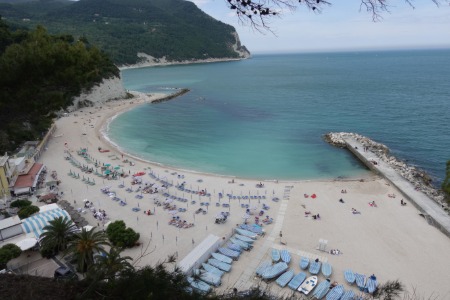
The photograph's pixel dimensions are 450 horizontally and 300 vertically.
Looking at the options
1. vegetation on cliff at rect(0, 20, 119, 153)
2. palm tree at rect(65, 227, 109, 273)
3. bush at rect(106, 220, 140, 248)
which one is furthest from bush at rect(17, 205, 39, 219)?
vegetation on cliff at rect(0, 20, 119, 153)

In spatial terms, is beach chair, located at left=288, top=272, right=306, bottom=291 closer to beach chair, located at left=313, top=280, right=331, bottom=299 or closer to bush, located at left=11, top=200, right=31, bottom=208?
beach chair, located at left=313, top=280, right=331, bottom=299

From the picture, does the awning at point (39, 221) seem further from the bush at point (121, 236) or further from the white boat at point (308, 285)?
the white boat at point (308, 285)

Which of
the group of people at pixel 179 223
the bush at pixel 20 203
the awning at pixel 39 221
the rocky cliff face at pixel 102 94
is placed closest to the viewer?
the awning at pixel 39 221

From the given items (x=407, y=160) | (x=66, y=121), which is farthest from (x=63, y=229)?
(x=66, y=121)

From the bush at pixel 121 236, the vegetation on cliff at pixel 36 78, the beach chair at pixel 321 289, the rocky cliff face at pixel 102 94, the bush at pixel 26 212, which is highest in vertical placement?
the vegetation on cliff at pixel 36 78

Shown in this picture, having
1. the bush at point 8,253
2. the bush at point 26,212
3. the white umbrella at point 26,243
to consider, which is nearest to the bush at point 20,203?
the bush at point 26,212

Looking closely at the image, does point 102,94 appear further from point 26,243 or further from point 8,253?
point 8,253

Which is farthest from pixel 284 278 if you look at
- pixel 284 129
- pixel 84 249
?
pixel 284 129
